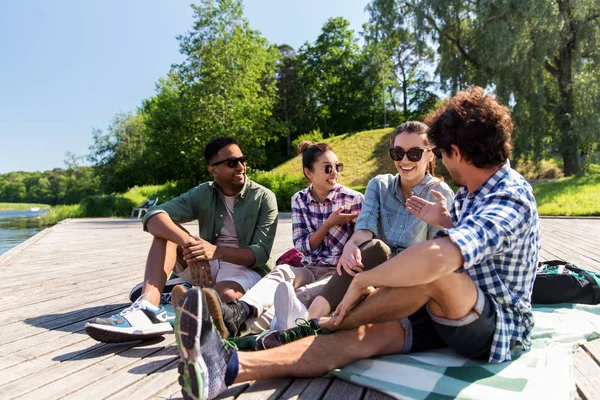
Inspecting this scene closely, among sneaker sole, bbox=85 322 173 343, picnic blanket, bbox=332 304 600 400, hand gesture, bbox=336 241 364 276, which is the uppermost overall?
hand gesture, bbox=336 241 364 276

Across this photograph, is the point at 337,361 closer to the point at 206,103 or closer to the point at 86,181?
the point at 206,103

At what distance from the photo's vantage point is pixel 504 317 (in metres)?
1.94

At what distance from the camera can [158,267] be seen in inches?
114

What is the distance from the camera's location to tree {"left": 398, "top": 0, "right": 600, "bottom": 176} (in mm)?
14680

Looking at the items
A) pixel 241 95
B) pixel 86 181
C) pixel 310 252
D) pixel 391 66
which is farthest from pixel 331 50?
pixel 310 252

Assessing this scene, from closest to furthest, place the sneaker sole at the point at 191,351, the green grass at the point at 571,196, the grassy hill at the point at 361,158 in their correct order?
the sneaker sole at the point at 191,351 < the green grass at the point at 571,196 < the grassy hill at the point at 361,158

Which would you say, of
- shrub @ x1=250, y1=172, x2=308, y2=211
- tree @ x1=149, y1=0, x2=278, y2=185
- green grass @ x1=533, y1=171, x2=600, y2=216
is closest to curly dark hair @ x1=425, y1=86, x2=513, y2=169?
green grass @ x1=533, y1=171, x2=600, y2=216

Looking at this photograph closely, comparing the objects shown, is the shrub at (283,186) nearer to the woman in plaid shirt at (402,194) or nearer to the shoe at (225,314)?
the woman in plaid shirt at (402,194)

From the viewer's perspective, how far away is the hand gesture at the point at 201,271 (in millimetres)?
3045

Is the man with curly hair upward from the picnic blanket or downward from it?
upward

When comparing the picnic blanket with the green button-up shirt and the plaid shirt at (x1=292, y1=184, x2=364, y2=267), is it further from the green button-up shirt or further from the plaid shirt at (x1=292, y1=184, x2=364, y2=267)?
the green button-up shirt

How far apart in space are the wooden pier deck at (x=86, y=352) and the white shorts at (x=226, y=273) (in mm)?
590

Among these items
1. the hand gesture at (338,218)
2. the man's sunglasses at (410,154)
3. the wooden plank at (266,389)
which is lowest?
the wooden plank at (266,389)

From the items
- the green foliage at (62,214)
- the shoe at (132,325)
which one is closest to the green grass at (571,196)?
the shoe at (132,325)
